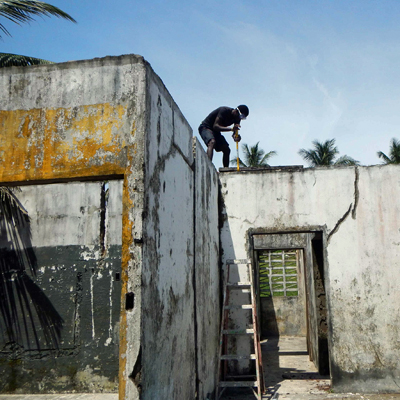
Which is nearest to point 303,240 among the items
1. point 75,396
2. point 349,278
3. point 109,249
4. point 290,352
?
point 290,352

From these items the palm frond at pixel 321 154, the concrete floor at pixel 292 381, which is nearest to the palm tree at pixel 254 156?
the palm frond at pixel 321 154

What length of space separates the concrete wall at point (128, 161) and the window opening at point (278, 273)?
939cm

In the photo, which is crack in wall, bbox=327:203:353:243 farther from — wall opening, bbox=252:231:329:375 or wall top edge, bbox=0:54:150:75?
wall opening, bbox=252:231:329:375

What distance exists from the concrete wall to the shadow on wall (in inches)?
119

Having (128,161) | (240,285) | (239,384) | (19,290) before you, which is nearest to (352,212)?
(240,285)

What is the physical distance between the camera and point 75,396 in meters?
5.47

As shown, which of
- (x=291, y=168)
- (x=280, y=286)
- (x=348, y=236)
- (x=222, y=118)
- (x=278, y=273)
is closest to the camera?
(x=348, y=236)

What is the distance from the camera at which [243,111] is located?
6.92 meters

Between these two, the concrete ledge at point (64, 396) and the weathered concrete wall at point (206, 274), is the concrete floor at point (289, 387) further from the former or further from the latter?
the weathered concrete wall at point (206, 274)

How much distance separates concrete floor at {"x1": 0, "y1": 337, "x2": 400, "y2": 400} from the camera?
5.39 metres

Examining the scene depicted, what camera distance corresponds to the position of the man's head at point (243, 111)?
687 centimetres

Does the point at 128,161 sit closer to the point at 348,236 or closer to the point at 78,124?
the point at 78,124

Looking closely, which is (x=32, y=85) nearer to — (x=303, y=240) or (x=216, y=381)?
(x=216, y=381)

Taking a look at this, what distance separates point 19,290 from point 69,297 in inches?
30.1
